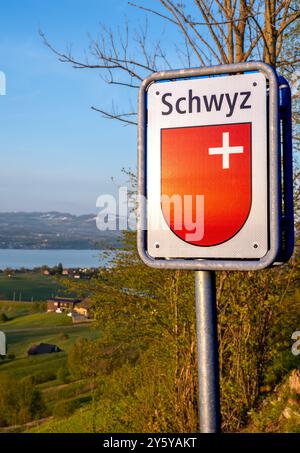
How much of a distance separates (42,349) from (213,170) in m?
62.8

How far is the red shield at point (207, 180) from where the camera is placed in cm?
113

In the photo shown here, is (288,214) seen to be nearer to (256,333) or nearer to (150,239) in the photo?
(150,239)

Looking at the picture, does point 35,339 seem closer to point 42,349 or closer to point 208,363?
point 42,349

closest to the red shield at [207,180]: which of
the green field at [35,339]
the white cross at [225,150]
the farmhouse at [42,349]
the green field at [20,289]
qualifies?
the white cross at [225,150]

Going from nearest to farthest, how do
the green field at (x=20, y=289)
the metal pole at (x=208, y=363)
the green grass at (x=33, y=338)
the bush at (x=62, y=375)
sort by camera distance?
the metal pole at (x=208, y=363)
the green field at (x=20, y=289)
the bush at (x=62, y=375)
the green grass at (x=33, y=338)

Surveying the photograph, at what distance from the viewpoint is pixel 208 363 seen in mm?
1118

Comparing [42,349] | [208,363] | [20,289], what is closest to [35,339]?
[42,349]

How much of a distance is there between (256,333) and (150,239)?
6.41 meters

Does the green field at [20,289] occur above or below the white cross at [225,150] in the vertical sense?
below

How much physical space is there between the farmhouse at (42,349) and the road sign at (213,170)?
61574 mm

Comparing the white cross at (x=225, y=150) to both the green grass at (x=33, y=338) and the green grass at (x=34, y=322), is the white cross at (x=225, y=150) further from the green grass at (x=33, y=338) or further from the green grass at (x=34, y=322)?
the green grass at (x=34, y=322)

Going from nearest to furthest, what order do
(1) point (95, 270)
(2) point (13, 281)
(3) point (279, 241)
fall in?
(3) point (279, 241) < (1) point (95, 270) < (2) point (13, 281)
